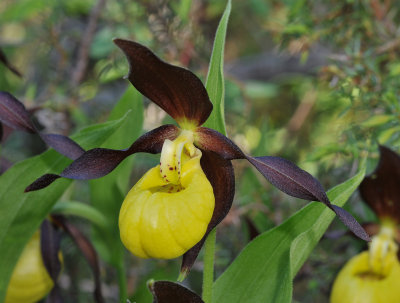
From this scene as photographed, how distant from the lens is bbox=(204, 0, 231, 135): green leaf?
0.95 meters

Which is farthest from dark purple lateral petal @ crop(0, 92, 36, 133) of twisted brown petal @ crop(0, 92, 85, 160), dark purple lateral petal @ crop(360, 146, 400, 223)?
dark purple lateral petal @ crop(360, 146, 400, 223)

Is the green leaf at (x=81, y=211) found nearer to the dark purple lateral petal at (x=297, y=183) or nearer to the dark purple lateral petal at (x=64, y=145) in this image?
the dark purple lateral petal at (x=64, y=145)

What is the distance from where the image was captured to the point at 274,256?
1.01 metres

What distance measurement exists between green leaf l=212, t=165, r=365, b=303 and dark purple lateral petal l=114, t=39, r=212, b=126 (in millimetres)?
273

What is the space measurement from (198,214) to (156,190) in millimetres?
142

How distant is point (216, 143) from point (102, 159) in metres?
0.23

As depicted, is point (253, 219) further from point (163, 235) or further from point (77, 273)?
point (77, 273)

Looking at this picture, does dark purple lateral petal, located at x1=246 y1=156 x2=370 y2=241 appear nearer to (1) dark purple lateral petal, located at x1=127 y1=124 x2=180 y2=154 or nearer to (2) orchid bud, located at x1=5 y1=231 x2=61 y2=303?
(1) dark purple lateral petal, located at x1=127 y1=124 x2=180 y2=154

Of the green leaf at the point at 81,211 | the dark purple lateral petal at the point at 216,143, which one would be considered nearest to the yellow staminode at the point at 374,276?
the dark purple lateral petal at the point at 216,143

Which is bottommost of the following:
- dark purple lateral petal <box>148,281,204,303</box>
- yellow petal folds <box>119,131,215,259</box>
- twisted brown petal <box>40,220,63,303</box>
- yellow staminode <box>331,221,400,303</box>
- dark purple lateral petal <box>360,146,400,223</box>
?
yellow staminode <box>331,221,400,303</box>

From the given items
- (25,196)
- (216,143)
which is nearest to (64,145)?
(25,196)

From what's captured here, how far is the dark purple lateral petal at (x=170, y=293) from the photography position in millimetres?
767

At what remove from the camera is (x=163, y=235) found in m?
0.89

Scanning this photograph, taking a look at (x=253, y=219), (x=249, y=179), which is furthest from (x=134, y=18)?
(x=253, y=219)
